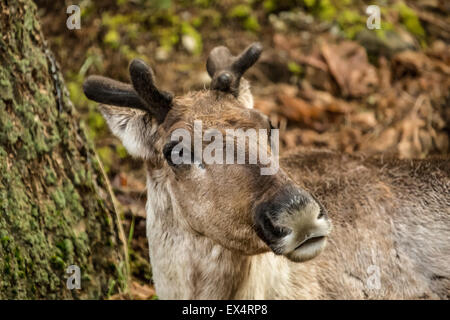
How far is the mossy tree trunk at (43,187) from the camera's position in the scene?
17.0 feet

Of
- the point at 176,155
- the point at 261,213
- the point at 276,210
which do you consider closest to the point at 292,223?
the point at 276,210

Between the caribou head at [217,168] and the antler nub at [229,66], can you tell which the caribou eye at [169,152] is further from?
the antler nub at [229,66]

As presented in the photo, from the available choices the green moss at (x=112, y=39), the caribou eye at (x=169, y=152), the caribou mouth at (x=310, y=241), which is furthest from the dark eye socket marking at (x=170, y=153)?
the green moss at (x=112, y=39)

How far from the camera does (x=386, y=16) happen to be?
34.6 ft

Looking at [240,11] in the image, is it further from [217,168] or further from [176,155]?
[217,168]

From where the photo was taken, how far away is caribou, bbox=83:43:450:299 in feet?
14.1

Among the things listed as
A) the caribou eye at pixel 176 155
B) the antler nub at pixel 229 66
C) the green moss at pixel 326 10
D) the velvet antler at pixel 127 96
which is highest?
the green moss at pixel 326 10

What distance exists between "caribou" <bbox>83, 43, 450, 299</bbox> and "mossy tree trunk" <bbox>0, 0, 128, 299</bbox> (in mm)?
683

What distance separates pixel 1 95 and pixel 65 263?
1.73m

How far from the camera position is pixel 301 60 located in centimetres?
998

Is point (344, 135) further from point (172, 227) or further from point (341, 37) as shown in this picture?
point (172, 227)

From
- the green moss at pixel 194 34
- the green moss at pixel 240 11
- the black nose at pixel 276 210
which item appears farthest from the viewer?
the green moss at pixel 240 11

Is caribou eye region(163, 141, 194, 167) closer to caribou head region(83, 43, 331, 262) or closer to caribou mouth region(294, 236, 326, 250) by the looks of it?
caribou head region(83, 43, 331, 262)
